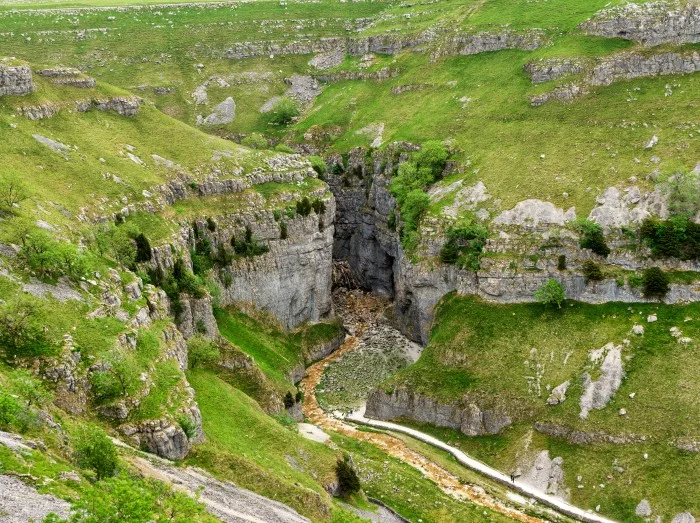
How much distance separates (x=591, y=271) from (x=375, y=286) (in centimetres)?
4579

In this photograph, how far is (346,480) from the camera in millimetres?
67875

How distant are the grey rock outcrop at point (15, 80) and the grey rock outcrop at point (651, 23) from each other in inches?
3660

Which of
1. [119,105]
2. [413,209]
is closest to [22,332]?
[119,105]

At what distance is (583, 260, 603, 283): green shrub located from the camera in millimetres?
92438

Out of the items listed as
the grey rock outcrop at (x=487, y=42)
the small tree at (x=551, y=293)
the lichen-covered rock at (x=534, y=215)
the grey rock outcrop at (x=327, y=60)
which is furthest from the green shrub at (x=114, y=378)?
the grey rock outcrop at (x=327, y=60)

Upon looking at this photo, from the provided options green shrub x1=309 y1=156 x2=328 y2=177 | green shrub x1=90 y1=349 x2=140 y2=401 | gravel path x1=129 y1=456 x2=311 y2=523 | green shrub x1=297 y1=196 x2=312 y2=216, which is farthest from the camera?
green shrub x1=309 y1=156 x2=328 y2=177

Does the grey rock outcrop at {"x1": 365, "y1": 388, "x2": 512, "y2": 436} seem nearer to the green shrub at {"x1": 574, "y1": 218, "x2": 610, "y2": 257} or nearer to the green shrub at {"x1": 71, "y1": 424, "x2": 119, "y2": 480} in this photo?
the green shrub at {"x1": 574, "y1": 218, "x2": 610, "y2": 257}

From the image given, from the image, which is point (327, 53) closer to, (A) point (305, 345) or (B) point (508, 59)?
(B) point (508, 59)

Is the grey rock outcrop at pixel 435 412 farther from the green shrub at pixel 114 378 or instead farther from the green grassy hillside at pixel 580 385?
the green shrub at pixel 114 378

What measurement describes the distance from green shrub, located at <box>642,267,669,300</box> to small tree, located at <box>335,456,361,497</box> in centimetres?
4520

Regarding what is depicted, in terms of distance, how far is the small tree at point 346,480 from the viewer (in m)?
67.9

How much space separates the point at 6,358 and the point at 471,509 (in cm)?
4636

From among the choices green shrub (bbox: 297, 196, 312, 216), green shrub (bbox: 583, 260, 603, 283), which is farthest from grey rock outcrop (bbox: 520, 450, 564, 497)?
green shrub (bbox: 297, 196, 312, 216)

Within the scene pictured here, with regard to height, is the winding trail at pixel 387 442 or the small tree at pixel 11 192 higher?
the small tree at pixel 11 192
